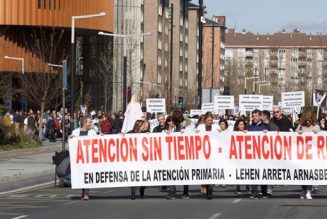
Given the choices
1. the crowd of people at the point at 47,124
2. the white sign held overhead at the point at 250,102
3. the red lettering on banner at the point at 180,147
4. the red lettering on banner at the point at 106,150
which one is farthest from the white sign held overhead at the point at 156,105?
the red lettering on banner at the point at 106,150

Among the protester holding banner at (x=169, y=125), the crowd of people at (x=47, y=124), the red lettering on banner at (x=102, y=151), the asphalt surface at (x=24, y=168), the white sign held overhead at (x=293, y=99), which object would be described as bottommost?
the asphalt surface at (x=24, y=168)

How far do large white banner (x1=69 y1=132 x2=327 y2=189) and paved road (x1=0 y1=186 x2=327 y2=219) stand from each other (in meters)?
0.46

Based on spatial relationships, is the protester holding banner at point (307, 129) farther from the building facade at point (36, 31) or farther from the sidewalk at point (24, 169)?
the building facade at point (36, 31)

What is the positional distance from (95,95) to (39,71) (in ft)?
85.4

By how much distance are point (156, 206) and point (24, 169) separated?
14021 millimetres

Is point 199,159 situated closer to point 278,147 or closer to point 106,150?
point 278,147

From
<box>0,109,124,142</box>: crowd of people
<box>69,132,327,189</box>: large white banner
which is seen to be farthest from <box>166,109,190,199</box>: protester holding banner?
<box>0,109,124,142</box>: crowd of people

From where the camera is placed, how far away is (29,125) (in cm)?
5738

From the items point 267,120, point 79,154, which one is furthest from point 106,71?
point 79,154

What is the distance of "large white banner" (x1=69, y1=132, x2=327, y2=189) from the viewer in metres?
22.5

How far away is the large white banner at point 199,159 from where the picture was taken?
888 inches

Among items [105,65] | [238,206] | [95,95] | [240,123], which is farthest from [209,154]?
[95,95]

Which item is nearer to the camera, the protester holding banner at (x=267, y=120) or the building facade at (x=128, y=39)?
the protester holding banner at (x=267, y=120)

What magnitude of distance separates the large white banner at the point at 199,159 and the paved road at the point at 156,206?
1.51 feet
